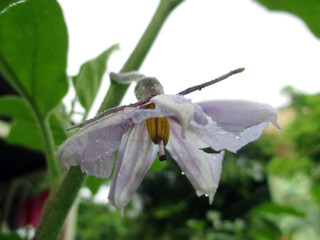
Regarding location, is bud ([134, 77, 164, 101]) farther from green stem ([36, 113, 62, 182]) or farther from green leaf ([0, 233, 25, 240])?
green leaf ([0, 233, 25, 240])

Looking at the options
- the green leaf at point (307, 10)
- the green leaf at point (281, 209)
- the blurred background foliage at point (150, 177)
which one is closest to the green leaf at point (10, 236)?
the blurred background foliage at point (150, 177)

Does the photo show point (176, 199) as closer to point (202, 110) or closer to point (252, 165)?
point (252, 165)

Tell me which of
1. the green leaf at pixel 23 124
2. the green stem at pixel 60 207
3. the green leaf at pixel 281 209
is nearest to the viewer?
the green stem at pixel 60 207

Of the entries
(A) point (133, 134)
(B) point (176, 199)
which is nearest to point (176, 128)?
(A) point (133, 134)

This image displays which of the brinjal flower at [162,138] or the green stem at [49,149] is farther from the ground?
the brinjal flower at [162,138]

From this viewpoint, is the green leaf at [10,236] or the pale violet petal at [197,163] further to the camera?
the green leaf at [10,236]

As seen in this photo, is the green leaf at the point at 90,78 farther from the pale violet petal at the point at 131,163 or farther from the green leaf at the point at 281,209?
the green leaf at the point at 281,209
